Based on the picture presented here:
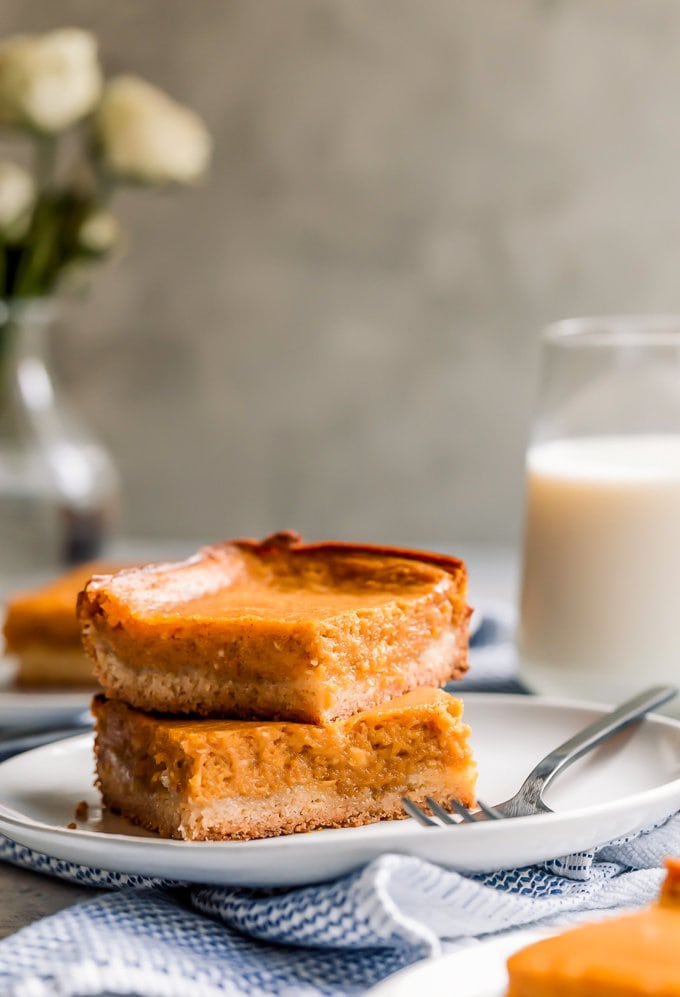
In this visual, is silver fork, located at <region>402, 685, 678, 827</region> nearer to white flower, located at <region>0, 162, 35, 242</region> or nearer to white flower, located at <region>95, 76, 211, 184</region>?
white flower, located at <region>95, 76, 211, 184</region>

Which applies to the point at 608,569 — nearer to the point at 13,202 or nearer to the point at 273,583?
the point at 273,583

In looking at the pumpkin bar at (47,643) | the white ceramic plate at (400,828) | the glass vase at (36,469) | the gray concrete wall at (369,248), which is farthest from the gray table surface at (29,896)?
the gray concrete wall at (369,248)

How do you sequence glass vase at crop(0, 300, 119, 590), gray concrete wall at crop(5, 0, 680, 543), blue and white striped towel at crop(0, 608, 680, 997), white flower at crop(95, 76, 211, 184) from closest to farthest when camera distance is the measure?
blue and white striped towel at crop(0, 608, 680, 997) → white flower at crop(95, 76, 211, 184) → glass vase at crop(0, 300, 119, 590) → gray concrete wall at crop(5, 0, 680, 543)

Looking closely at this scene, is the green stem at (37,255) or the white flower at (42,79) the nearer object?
the white flower at (42,79)

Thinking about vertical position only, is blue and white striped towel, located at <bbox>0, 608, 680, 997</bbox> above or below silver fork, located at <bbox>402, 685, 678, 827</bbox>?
below

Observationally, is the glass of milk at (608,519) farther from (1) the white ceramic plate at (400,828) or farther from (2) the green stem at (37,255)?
(2) the green stem at (37,255)

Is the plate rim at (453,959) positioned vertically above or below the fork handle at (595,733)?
above

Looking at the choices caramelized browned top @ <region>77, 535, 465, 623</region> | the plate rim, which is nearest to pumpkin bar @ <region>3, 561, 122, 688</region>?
caramelized browned top @ <region>77, 535, 465, 623</region>
